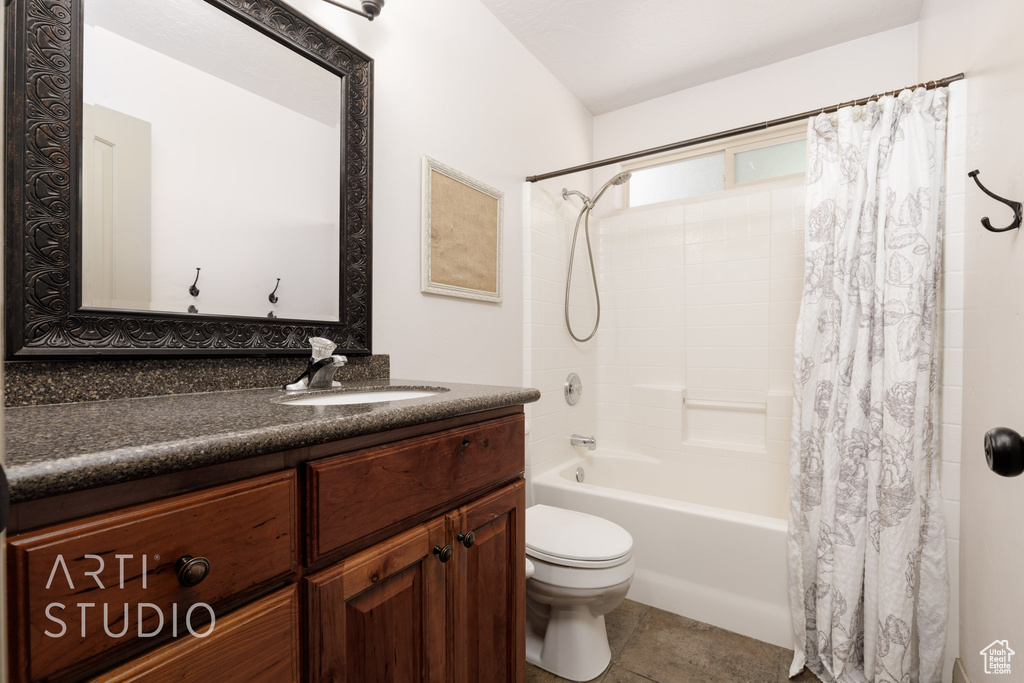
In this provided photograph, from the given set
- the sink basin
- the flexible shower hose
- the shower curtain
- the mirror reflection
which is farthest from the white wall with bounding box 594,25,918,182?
the sink basin

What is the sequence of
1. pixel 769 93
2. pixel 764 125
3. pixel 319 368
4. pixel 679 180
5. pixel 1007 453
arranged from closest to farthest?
pixel 1007 453 → pixel 319 368 → pixel 764 125 → pixel 769 93 → pixel 679 180

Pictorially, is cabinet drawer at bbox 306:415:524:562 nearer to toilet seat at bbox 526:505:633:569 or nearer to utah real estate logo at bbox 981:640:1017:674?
toilet seat at bbox 526:505:633:569

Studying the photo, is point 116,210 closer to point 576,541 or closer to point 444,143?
point 444,143

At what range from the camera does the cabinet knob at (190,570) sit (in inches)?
24.3

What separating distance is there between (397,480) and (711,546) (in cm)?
143

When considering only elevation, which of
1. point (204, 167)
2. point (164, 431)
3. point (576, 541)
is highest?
point (204, 167)

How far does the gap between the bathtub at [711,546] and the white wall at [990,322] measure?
1.73ft

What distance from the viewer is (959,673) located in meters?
1.51

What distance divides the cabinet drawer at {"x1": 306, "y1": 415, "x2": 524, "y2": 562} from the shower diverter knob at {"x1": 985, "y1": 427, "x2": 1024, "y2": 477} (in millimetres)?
861

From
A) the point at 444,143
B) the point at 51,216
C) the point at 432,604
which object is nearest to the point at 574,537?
the point at 432,604

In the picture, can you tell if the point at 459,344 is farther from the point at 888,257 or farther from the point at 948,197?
the point at 948,197

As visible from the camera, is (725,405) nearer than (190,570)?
No

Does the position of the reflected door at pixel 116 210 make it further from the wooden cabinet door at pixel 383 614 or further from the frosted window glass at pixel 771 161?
the frosted window glass at pixel 771 161

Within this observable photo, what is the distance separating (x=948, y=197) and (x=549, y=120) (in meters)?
1.61
